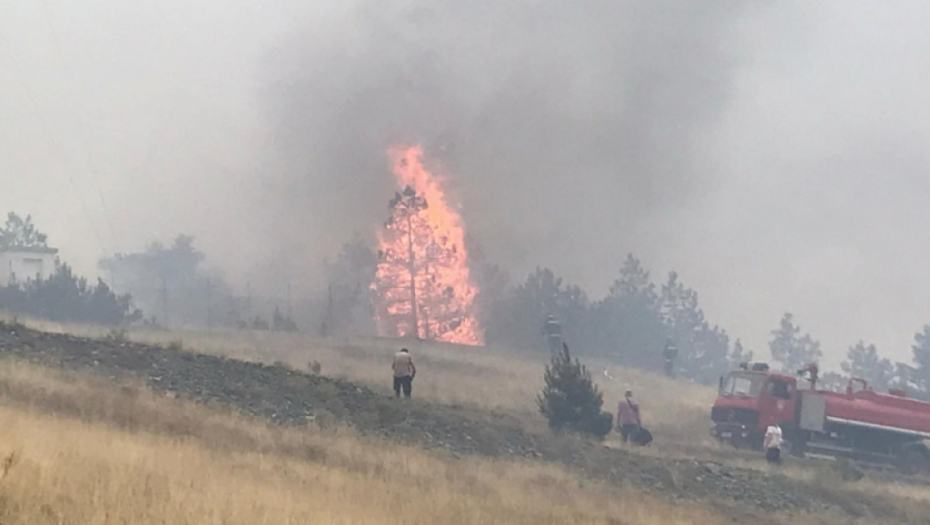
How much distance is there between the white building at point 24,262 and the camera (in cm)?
6694

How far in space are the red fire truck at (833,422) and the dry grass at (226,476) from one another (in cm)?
979

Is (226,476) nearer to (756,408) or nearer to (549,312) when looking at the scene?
(756,408)

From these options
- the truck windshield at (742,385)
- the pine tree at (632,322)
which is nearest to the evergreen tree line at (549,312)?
the pine tree at (632,322)

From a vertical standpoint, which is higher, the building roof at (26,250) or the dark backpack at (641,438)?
the building roof at (26,250)

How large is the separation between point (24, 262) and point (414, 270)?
28195 millimetres

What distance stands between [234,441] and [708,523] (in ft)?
27.0

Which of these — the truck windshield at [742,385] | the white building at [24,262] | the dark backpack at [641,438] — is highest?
the white building at [24,262]

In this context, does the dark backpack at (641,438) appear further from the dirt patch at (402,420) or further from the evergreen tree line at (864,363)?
the evergreen tree line at (864,363)

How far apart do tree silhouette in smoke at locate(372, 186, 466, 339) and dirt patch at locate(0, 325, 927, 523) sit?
43784 millimetres

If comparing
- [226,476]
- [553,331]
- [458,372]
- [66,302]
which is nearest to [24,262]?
[66,302]

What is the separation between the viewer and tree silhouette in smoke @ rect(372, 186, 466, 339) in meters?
67.1

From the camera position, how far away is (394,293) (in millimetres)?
68625

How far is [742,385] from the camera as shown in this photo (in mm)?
29406

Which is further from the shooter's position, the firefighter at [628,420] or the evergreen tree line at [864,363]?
the evergreen tree line at [864,363]
